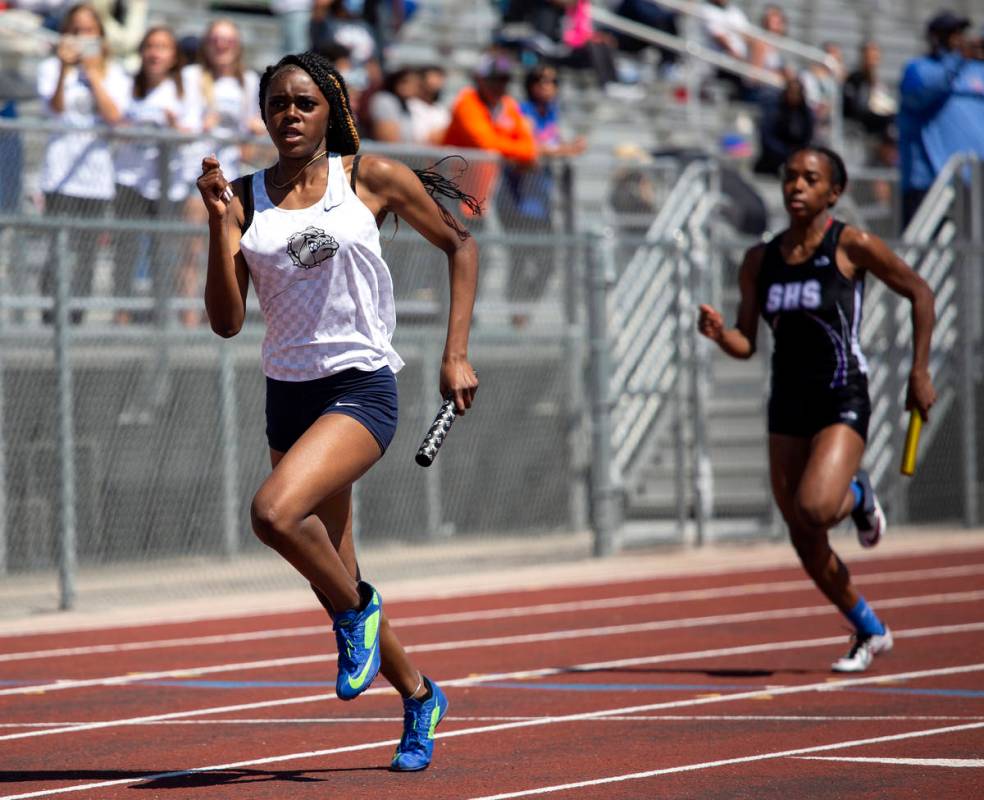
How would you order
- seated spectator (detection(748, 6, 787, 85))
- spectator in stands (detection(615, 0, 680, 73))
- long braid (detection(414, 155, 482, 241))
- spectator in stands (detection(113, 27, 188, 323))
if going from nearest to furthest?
1. long braid (detection(414, 155, 482, 241))
2. spectator in stands (detection(113, 27, 188, 323))
3. spectator in stands (detection(615, 0, 680, 73))
4. seated spectator (detection(748, 6, 787, 85))

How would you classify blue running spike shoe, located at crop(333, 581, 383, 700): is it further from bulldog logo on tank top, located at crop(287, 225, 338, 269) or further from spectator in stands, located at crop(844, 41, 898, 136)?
spectator in stands, located at crop(844, 41, 898, 136)

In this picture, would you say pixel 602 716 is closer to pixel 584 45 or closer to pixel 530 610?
pixel 530 610

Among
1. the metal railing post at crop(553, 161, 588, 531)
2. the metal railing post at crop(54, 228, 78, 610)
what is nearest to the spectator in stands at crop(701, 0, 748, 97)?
the metal railing post at crop(553, 161, 588, 531)

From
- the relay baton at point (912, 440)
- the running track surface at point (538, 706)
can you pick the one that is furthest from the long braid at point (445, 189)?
the relay baton at point (912, 440)

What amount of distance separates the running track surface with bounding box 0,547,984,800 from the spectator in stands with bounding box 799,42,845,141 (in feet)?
29.1

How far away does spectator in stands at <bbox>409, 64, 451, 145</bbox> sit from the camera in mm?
16234

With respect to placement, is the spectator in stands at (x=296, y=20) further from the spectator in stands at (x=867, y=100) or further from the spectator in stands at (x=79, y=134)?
the spectator in stands at (x=867, y=100)

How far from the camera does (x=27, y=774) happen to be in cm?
664

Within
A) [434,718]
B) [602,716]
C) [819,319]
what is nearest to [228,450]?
[819,319]

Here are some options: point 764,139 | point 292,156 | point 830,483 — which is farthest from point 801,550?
point 764,139

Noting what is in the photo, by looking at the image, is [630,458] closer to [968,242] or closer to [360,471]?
[968,242]

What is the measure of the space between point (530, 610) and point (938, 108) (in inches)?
330

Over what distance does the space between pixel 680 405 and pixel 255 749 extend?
30.7 ft

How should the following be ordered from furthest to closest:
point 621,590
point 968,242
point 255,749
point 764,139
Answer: point 764,139 < point 968,242 < point 621,590 < point 255,749
